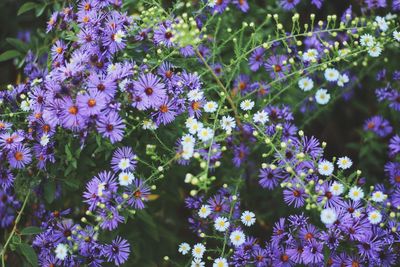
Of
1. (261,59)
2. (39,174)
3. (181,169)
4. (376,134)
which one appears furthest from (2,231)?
(376,134)

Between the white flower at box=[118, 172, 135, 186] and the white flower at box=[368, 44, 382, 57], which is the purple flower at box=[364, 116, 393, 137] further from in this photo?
the white flower at box=[118, 172, 135, 186]

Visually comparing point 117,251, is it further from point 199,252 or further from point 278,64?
point 278,64

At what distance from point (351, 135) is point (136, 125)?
6.17 feet

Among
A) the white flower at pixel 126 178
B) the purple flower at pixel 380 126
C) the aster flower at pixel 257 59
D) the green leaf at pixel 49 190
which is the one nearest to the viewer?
the white flower at pixel 126 178

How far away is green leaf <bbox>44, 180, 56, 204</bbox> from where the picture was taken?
231 cm

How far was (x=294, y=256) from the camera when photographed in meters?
2.11

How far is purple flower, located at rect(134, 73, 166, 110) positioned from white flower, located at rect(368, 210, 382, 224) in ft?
3.00

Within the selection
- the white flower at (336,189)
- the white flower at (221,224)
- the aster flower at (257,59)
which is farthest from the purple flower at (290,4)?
the white flower at (221,224)

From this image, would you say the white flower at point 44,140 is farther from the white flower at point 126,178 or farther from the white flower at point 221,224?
the white flower at point 221,224

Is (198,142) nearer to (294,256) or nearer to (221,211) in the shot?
(221,211)

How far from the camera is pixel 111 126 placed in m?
2.01

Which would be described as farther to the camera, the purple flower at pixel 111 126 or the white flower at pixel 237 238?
the white flower at pixel 237 238

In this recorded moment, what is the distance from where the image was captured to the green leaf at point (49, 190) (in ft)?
7.59

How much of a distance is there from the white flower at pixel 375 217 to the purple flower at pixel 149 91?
913 mm
